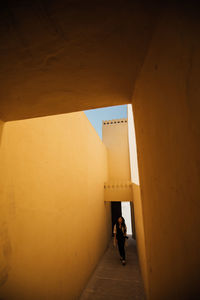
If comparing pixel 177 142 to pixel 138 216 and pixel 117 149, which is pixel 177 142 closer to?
pixel 138 216

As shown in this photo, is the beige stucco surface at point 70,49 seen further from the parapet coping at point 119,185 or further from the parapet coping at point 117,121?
the parapet coping at point 117,121

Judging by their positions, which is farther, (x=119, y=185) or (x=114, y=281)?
(x=119, y=185)

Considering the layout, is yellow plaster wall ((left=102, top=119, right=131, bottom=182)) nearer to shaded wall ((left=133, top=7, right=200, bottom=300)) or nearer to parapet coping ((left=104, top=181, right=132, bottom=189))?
parapet coping ((left=104, top=181, right=132, bottom=189))

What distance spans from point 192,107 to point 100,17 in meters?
0.62

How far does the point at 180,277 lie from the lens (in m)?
0.63

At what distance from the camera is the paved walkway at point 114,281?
319cm

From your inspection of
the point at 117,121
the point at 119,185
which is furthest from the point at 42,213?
the point at 117,121

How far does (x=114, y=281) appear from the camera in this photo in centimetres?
381

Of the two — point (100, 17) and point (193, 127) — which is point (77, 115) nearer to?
point (100, 17)

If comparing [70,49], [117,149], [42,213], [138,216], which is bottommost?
[138,216]

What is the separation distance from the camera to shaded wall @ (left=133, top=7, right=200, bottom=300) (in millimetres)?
459

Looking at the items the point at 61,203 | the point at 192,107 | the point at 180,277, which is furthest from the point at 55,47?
the point at 61,203

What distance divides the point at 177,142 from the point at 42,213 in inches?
81.3

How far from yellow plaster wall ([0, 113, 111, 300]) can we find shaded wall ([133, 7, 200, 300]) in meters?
1.47
